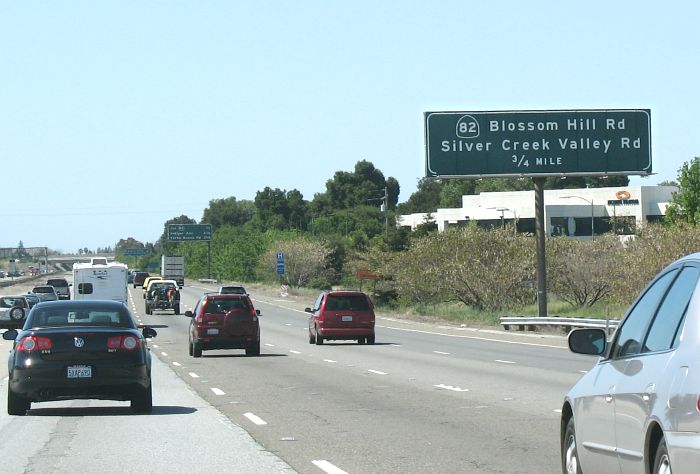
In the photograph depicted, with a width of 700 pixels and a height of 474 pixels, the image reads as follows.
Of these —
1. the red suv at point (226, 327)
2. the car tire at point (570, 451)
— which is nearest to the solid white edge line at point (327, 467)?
the car tire at point (570, 451)

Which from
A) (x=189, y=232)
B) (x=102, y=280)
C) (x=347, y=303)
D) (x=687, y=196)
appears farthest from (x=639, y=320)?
(x=189, y=232)

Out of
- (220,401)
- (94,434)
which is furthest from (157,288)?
(94,434)

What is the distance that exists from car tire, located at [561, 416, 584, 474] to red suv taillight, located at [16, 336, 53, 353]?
9.94 meters

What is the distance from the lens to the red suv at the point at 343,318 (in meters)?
41.2

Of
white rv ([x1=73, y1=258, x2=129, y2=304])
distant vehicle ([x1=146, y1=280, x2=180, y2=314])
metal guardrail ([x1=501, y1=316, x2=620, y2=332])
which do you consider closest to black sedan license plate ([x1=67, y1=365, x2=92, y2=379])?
metal guardrail ([x1=501, y1=316, x2=620, y2=332])

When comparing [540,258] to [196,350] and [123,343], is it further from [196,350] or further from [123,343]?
[123,343]

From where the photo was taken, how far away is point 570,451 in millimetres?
9070

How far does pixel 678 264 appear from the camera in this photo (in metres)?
7.37

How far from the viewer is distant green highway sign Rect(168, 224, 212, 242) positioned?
501 ft

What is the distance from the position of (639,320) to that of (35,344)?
1133 cm

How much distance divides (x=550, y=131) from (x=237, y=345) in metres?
17.6

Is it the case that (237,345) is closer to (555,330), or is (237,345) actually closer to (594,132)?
(555,330)

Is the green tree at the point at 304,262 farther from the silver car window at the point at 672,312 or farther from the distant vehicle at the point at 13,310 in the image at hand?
the silver car window at the point at 672,312

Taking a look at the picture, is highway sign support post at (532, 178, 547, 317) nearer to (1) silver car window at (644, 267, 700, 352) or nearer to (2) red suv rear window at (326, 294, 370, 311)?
(2) red suv rear window at (326, 294, 370, 311)
